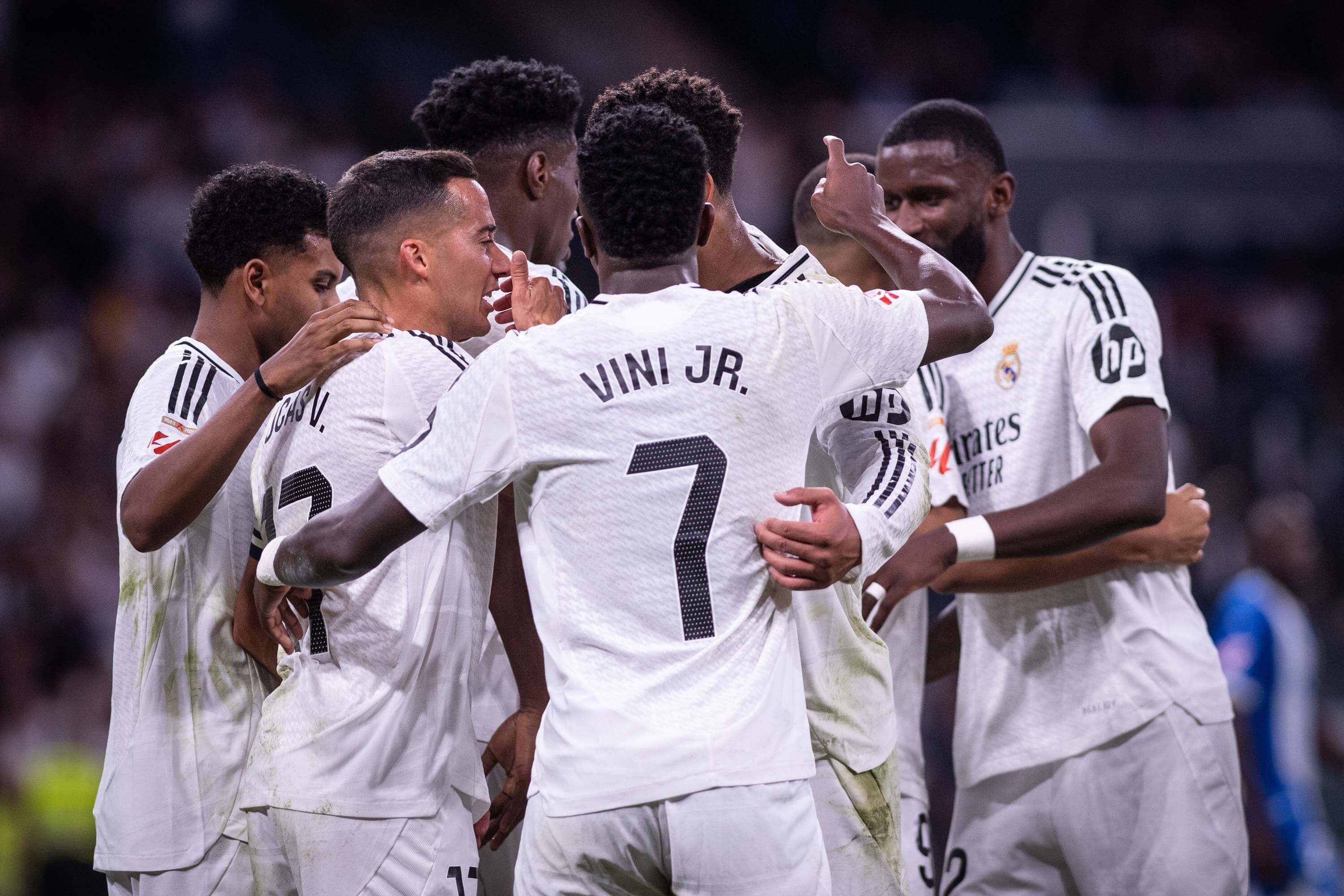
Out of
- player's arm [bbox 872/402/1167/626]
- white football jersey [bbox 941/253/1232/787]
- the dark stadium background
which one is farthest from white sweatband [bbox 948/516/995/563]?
the dark stadium background

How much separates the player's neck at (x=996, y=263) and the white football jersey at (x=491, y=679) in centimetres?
135

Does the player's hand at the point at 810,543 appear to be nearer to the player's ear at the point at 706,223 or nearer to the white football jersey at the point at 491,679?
the player's ear at the point at 706,223

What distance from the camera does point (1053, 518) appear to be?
4051mm

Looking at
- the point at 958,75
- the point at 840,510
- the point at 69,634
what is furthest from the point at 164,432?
the point at 958,75

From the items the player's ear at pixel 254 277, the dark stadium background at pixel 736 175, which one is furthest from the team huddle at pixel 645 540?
the dark stadium background at pixel 736 175

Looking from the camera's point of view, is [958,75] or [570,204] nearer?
[570,204]

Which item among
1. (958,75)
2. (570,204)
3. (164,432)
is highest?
(958,75)

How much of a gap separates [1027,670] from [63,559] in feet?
27.1

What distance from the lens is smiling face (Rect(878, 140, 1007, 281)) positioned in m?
4.68

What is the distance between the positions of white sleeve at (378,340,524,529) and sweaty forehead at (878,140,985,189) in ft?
7.06

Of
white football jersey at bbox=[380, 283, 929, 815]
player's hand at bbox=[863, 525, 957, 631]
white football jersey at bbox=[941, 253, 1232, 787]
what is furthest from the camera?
white football jersey at bbox=[941, 253, 1232, 787]

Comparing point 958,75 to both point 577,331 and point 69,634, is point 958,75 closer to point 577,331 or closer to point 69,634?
point 69,634

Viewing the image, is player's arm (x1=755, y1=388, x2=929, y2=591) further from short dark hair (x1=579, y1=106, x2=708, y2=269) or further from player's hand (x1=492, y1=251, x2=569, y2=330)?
player's hand (x1=492, y1=251, x2=569, y2=330)

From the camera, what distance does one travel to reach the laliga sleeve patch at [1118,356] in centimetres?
420
